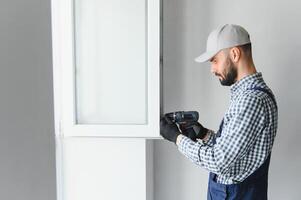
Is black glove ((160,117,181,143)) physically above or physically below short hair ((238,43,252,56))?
below

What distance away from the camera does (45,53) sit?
69 cm

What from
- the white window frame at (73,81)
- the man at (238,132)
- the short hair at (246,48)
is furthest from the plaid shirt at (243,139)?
the white window frame at (73,81)

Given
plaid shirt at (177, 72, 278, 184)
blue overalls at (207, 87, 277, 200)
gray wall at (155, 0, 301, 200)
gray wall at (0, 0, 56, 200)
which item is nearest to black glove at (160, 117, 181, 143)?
plaid shirt at (177, 72, 278, 184)

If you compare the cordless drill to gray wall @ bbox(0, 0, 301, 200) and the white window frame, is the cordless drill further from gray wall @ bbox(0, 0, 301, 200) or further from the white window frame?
gray wall @ bbox(0, 0, 301, 200)

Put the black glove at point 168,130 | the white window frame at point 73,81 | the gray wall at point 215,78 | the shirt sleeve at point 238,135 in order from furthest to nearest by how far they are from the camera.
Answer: the gray wall at point 215,78 < the white window frame at point 73,81 < the black glove at point 168,130 < the shirt sleeve at point 238,135

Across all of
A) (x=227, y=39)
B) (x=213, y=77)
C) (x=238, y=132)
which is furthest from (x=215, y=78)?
(x=238, y=132)

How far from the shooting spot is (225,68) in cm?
156

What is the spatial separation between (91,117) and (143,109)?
272mm

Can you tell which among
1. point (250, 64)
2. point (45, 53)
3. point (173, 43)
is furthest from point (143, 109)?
point (45, 53)

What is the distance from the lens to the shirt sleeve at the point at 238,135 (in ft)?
4.56

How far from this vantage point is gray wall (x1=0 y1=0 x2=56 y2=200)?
585mm

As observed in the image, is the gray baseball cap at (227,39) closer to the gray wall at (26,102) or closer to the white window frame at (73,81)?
the white window frame at (73,81)

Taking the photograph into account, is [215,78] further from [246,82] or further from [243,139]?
[243,139]

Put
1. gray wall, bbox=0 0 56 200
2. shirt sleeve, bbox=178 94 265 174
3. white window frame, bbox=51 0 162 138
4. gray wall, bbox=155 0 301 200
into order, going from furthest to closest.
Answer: gray wall, bbox=155 0 301 200
white window frame, bbox=51 0 162 138
shirt sleeve, bbox=178 94 265 174
gray wall, bbox=0 0 56 200
